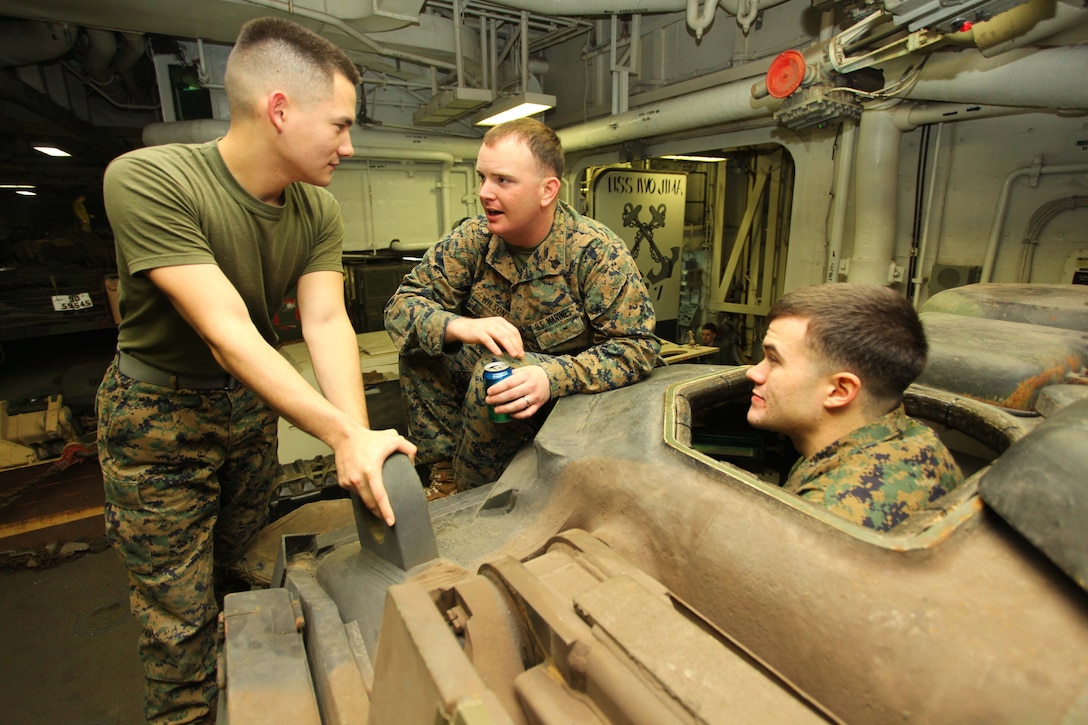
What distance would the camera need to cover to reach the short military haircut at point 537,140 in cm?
217

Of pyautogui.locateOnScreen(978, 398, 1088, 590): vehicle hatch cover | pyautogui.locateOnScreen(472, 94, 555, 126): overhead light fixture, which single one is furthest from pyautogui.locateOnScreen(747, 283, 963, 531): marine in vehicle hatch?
pyautogui.locateOnScreen(472, 94, 555, 126): overhead light fixture

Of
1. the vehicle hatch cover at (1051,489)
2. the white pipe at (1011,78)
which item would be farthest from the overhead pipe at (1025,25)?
the vehicle hatch cover at (1051,489)

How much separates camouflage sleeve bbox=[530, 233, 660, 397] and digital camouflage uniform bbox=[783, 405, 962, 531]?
2.62 ft

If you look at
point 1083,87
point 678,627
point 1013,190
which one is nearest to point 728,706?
point 678,627

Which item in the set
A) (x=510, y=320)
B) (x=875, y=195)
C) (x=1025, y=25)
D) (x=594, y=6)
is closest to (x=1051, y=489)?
(x=510, y=320)

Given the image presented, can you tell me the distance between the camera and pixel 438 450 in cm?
257

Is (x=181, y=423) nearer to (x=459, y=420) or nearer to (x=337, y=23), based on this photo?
(x=459, y=420)

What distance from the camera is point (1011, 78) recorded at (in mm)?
2510

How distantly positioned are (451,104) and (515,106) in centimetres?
66

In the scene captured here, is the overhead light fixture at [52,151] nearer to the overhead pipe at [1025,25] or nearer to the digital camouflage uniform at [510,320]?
the digital camouflage uniform at [510,320]

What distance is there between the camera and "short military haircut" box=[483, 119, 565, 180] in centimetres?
217

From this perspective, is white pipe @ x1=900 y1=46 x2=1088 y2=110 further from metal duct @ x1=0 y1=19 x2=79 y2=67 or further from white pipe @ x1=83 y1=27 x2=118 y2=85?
metal duct @ x1=0 y1=19 x2=79 y2=67

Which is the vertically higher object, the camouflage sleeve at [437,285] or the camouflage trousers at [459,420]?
the camouflage sleeve at [437,285]

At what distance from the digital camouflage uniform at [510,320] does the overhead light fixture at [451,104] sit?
2933 mm
